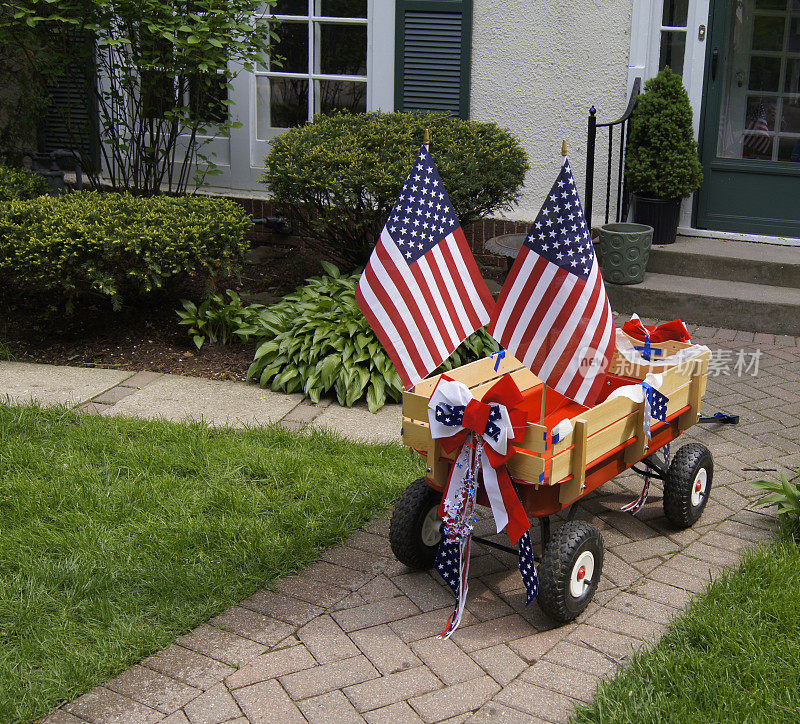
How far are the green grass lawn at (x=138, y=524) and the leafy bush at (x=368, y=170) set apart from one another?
76.6 inches

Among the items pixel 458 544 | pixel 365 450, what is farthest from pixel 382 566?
pixel 365 450

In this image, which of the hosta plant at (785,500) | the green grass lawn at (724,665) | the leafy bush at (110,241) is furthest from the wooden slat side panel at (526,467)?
the leafy bush at (110,241)

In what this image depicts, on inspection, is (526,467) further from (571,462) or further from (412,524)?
(412,524)

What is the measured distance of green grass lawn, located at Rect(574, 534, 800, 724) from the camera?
9.07ft

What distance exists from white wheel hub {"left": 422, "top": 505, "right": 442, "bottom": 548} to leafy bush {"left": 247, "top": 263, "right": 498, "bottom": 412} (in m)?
1.64

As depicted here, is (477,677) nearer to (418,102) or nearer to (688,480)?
(688,480)

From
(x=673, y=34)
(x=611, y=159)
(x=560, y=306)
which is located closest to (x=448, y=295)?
(x=560, y=306)

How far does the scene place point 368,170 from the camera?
6.03 m

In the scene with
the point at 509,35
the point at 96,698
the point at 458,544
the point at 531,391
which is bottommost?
the point at 96,698

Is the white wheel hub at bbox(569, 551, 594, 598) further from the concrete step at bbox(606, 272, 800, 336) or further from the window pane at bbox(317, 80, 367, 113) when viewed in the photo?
the window pane at bbox(317, 80, 367, 113)

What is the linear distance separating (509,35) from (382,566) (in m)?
5.28

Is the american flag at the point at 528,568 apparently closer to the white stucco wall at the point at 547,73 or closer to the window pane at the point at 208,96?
the window pane at the point at 208,96

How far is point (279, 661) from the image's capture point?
3.10 meters

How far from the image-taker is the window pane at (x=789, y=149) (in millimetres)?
7535
